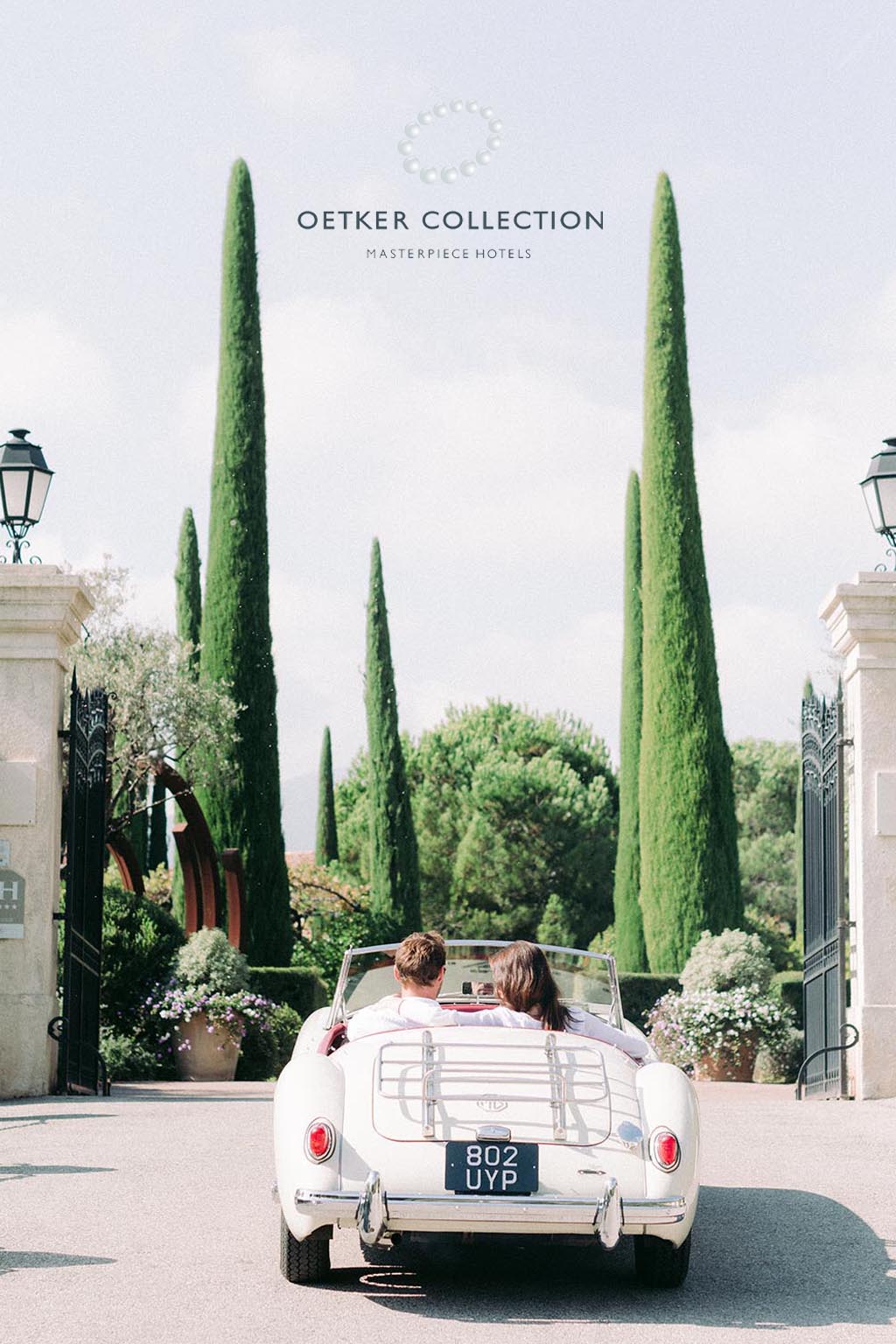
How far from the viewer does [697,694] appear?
23.2 metres

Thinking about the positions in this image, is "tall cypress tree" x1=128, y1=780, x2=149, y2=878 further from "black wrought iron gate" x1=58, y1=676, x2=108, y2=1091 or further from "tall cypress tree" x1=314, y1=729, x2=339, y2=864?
"black wrought iron gate" x1=58, y1=676, x2=108, y2=1091

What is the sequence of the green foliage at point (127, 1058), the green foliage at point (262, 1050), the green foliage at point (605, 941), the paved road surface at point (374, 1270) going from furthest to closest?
1. the green foliage at point (605, 941)
2. the green foliage at point (262, 1050)
3. the green foliage at point (127, 1058)
4. the paved road surface at point (374, 1270)

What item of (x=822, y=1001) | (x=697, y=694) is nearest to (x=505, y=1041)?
(x=822, y=1001)

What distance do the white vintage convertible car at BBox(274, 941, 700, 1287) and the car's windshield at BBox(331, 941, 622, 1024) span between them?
759mm

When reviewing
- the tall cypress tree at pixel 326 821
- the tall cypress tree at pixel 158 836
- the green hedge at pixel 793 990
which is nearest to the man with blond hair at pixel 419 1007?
the green hedge at pixel 793 990

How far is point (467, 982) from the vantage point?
6.29 meters

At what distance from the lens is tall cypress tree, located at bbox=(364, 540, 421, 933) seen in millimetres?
32594

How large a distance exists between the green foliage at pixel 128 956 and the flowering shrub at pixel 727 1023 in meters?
5.46

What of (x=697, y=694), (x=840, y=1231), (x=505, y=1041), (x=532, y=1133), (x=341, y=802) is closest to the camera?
(x=532, y=1133)

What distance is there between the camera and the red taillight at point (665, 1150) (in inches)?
192

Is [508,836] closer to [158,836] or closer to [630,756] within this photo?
[158,836]

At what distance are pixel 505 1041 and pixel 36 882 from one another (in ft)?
21.0

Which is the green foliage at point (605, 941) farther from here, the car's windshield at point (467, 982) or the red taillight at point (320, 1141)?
the red taillight at point (320, 1141)

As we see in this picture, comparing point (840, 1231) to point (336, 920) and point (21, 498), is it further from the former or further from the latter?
point (336, 920)
